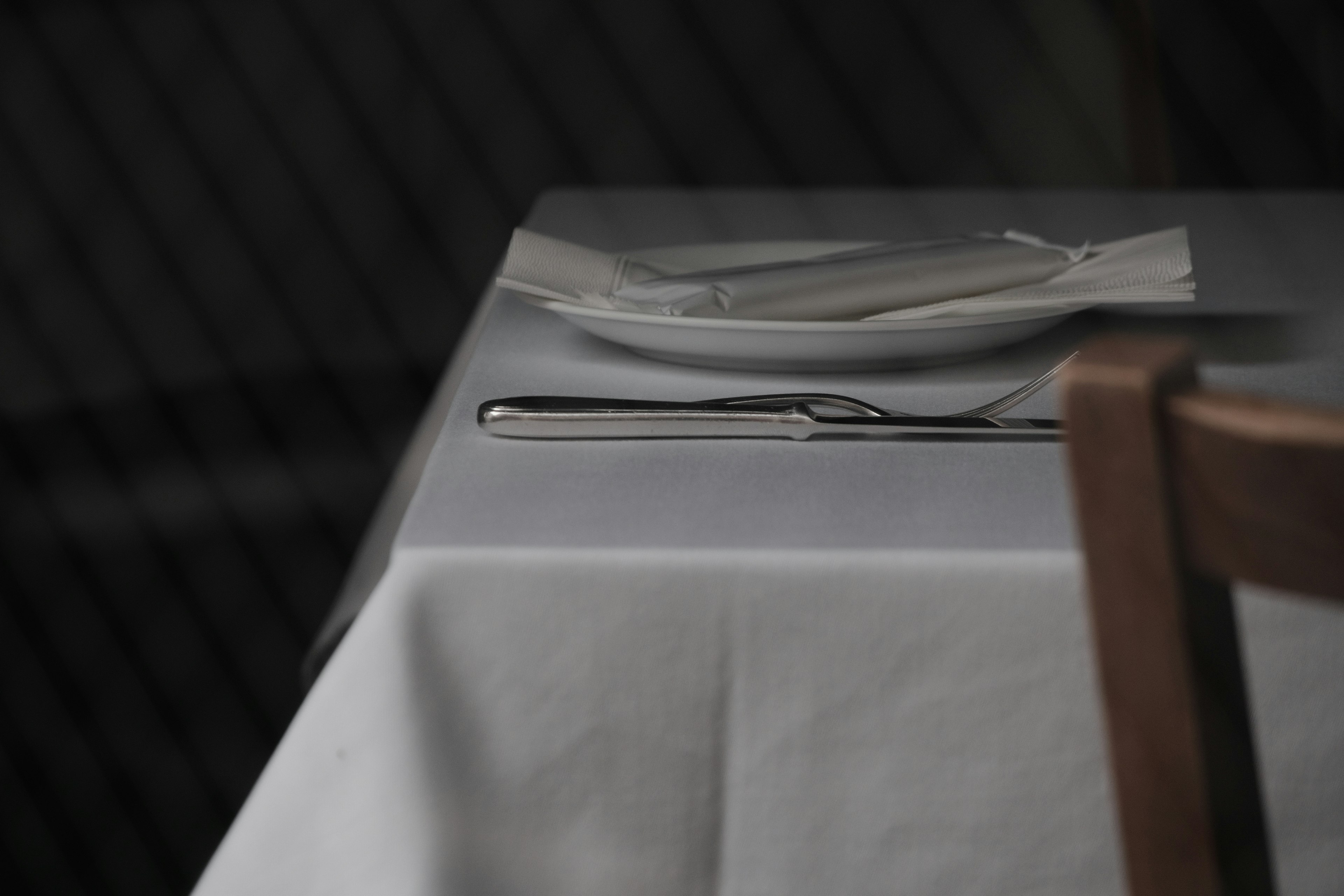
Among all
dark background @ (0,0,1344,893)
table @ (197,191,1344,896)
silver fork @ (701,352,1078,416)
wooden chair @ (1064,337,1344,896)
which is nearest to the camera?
wooden chair @ (1064,337,1344,896)

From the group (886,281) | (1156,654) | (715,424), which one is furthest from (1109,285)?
(1156,654)

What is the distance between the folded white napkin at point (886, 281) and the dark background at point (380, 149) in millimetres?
1153

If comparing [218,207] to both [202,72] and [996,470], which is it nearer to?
[202,72]

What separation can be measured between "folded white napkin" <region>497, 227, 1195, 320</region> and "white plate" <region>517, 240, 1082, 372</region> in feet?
0.04

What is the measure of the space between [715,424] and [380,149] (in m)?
1.65

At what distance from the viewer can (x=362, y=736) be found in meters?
0.36

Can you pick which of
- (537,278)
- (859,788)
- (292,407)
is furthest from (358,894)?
(292,407)

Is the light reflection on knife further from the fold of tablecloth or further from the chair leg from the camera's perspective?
the chair leg

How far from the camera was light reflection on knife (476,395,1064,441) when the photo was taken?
0.44m

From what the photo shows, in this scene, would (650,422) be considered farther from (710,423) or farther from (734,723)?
(734,723)

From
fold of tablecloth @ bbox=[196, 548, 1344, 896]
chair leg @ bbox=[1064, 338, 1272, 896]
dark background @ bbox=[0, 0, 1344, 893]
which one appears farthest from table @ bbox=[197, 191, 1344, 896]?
dark background @ bbox=[0, 0, 1344, 893]

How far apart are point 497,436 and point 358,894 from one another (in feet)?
0.54

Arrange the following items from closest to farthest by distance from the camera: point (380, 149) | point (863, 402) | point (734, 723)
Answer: point (734, 723) < point (863, 402) < point (380, 149)

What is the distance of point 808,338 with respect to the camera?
0.51 meters
